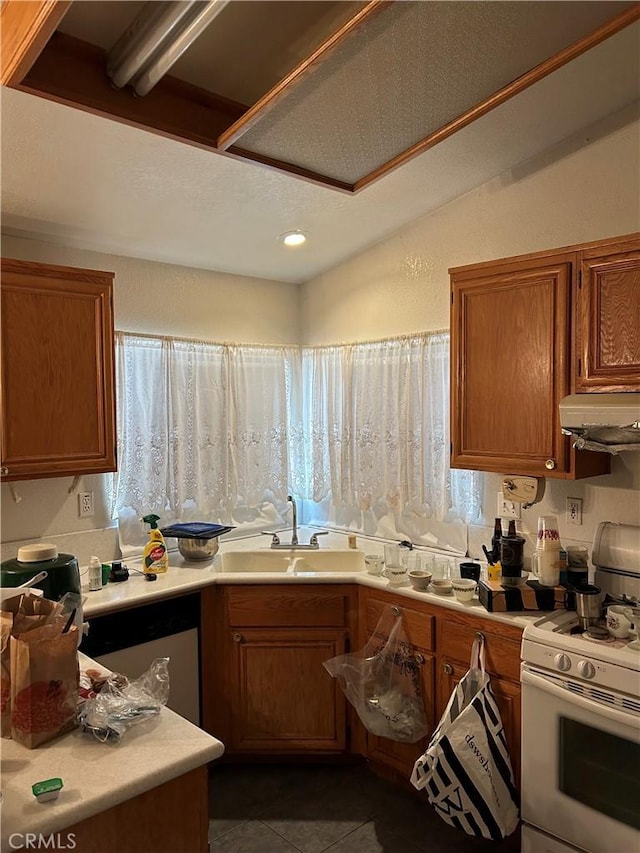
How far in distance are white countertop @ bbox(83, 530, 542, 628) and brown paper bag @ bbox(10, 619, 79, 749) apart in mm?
1052

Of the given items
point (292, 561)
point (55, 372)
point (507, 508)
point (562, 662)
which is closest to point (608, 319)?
point (507, 508)

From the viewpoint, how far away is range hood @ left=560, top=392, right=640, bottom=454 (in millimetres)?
1955

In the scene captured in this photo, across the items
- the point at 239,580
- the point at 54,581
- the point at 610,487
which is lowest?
the point at 239,580

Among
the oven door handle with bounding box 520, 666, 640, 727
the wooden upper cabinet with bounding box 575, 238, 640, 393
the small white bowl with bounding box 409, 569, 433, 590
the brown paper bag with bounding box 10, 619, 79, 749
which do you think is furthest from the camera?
the small white bowl with bounding box 409, 569, 433, 590

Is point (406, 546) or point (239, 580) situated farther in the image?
point (406, 546)

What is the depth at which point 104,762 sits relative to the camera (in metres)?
1.18

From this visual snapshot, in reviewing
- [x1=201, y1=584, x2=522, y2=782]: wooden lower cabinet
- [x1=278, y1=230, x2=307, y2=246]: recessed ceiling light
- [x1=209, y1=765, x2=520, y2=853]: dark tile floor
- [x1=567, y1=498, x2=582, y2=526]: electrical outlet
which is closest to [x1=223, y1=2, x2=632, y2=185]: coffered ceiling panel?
[x1=278, y1=230, x2=307, y2=246]: recessed ceiling light

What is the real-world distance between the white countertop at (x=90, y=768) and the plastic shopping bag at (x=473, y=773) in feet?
3.64

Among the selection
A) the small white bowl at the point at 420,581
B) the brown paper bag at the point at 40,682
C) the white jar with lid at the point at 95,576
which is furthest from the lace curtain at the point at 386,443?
the brown paper bag at the point at 40,682

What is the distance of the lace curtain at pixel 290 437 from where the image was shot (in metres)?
2.96

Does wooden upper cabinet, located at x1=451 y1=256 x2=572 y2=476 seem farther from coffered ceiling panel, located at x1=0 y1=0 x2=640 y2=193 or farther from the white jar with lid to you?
the white jar with lid

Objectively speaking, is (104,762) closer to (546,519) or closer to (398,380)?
(546,519)

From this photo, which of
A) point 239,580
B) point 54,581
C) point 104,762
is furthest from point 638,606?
point 54,581

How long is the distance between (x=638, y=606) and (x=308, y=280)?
254 cm
